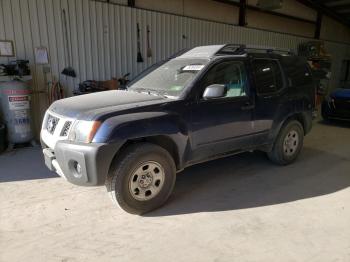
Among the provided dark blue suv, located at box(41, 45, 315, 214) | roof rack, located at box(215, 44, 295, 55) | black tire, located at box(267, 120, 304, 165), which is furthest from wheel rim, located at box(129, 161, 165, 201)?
black tire, located at box(267, 120, 304, 165)

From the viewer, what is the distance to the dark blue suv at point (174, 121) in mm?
2848

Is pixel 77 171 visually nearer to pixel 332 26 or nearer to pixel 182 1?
pixel 182 1

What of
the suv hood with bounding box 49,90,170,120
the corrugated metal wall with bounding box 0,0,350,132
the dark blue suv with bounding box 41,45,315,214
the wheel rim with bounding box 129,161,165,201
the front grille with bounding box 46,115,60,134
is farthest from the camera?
the corrugated metal wall with bounding box 0,0,350,132

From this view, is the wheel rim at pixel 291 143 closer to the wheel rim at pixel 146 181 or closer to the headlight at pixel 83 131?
the wheel rim at pixel 146 181

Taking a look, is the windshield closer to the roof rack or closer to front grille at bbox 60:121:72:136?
the roof rack

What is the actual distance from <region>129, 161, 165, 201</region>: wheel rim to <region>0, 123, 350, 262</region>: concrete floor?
0.23 m

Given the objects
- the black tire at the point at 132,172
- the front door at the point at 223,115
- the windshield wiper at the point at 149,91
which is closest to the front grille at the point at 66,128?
the black tire at the point at 132,172

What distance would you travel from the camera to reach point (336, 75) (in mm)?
15930

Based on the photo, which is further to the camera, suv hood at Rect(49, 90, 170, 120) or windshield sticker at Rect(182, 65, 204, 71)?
windshield sticker at Rect(182, 65, 204, 71)

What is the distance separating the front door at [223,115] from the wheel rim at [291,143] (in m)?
0.90

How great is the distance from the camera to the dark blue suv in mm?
2848

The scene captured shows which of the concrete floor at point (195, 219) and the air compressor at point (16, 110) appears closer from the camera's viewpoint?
the concrete floor at point (195, 219)

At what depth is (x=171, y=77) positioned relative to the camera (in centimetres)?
377

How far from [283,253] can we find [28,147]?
16.0 ft
